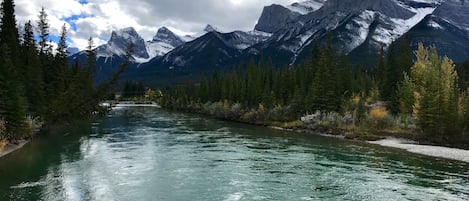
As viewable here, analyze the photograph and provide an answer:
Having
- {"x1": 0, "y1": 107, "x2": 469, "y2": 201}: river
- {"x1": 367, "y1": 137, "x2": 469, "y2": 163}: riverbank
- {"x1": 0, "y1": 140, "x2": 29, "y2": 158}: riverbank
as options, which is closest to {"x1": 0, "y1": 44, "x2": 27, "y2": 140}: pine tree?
{"x1": 0, "y1": 140, "x2": 29, "y2": 158}: riverbank

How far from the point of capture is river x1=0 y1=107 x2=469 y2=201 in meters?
28.8

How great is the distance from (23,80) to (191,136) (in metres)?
26.5

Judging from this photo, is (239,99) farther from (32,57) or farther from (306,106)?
(32,57)

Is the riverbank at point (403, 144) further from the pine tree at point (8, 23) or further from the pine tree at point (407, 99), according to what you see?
the pine tree at point (8, 23)

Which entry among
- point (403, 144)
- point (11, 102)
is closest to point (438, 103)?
point (403, 144)

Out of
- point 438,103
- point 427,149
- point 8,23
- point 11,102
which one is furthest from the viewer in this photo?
point 8,23

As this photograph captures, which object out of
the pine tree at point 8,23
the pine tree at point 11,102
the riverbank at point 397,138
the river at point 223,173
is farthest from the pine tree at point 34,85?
the riverbank at point 397,138

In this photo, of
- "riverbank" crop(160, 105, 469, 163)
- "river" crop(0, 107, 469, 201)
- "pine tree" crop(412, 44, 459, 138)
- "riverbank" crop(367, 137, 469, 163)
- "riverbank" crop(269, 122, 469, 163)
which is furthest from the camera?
"pine tree" crop(412, 44, 459, 138)

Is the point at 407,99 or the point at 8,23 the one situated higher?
the point at 8,23

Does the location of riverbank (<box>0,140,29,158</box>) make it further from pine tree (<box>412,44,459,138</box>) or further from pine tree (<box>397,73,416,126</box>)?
pine tree (<box>397,73,416,126</box>)

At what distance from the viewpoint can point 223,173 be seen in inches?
1416

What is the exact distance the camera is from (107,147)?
173 ft

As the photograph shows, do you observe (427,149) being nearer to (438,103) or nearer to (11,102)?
(438,103)

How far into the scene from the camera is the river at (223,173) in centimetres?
2884
